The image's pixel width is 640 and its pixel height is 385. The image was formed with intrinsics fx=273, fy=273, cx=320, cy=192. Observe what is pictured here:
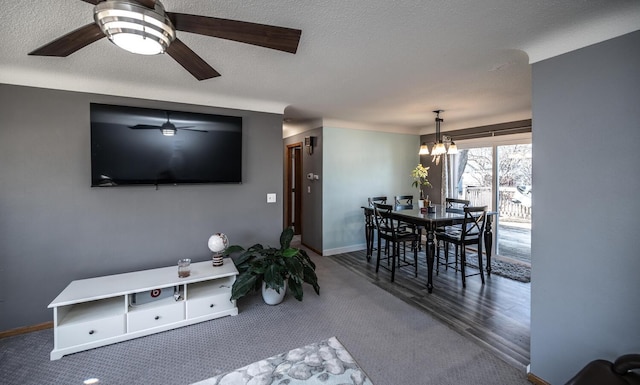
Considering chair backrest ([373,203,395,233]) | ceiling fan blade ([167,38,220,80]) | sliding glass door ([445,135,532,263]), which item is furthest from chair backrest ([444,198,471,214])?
ceiling fan blade ([167,38,220,80])

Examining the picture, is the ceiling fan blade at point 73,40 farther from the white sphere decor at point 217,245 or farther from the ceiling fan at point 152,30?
the white sphere decor at point 217,245

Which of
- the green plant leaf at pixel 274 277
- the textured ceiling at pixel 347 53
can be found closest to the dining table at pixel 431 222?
the textured ceiling at pixel 347 53

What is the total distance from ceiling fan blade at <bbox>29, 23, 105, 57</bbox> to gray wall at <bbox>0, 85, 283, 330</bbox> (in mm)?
1340

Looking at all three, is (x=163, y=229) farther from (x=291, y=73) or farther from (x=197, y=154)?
(x=291, y=73)

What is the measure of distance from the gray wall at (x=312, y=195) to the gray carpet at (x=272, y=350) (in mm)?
2082

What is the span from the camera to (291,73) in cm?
248

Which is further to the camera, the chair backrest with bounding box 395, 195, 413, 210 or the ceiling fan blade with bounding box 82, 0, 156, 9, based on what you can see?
the chair backrest with bounding box 395, 195, 413, 210

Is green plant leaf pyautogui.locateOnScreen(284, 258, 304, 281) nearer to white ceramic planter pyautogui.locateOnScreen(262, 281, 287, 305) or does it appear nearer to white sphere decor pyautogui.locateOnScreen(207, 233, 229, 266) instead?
white ceramic planter pyautogui.locateOnScreen(262, 281, 287, 305)


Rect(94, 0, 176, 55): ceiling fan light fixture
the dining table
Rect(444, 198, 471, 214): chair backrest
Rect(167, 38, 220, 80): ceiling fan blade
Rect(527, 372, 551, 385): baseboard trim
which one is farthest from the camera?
Rect(444, 198, 471, 214): chair backrest

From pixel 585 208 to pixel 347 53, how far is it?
6.09 ft

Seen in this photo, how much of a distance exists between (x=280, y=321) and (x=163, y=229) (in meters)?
1.60

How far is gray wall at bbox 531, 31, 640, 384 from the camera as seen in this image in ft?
4.97

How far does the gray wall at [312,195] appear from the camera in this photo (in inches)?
188

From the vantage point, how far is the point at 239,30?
1276mm
